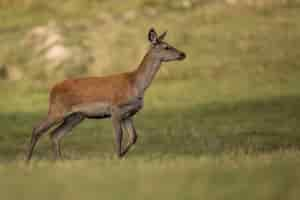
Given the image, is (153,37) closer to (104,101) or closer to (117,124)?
(104,101)

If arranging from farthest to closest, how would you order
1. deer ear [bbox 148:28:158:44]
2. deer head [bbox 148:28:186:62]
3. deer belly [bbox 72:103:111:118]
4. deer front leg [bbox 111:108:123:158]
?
deer head [bbox 148:28:186:62]
deer ear [bbox 148:28:158:44]
deer belly [bbox 72:103:111:118]
deer front leg [bbox 111:108:123:158]

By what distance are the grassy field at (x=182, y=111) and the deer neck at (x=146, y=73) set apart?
1035 mm

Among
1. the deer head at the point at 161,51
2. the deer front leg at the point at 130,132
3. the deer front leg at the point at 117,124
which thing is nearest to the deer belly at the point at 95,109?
the deer front leg at the point at 117,124

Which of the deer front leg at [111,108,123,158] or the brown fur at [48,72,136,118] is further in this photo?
the brown fur at [48,72,136,118]

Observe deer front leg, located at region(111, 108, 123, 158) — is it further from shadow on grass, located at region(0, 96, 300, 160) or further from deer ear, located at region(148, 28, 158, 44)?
deer ear, located at region(148, 28, 158, 44)

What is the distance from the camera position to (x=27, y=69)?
34594 mm

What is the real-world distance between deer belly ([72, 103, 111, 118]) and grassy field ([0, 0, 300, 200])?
2.07ft

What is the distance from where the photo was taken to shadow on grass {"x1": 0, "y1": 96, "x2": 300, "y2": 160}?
2019cm

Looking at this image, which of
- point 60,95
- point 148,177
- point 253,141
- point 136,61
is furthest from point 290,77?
point 148,177

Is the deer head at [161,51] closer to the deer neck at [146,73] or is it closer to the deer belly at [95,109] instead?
the deer neck at [146,73]

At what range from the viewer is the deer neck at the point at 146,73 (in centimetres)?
1741

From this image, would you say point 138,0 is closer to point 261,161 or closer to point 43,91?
point 43,91

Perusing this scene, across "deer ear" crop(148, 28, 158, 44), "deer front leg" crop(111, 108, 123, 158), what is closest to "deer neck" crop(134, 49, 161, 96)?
"deer ear" crop(148, 28, 158, 44)

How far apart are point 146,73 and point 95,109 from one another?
100cm
